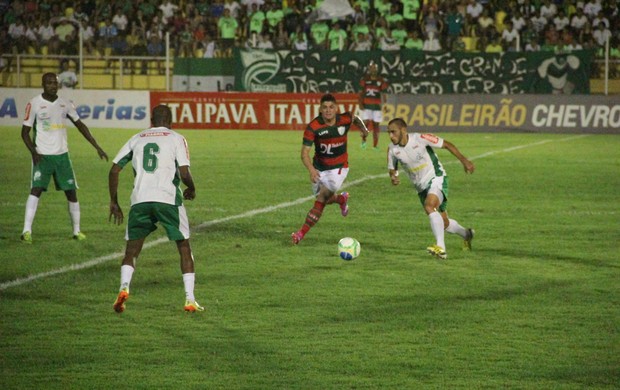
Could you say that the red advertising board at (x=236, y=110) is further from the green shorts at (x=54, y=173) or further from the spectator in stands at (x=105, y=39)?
the green shorts at (x=54, y=173)

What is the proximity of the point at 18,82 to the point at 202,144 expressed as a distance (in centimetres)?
894

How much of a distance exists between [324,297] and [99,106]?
25.8 m

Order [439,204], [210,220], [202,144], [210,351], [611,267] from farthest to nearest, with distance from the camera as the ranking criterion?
[202,144]
[210,220]
[439,204]
[611,267]
[210,351]

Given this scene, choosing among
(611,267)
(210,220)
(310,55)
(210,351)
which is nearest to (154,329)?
(210,351)

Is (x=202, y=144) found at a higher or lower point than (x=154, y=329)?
lower

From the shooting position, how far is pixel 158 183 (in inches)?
357

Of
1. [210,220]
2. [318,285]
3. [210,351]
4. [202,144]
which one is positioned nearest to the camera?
[210,351]

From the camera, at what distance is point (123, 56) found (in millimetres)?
34062

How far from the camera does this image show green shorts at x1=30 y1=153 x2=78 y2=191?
13.4 meters

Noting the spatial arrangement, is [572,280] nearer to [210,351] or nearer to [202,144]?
[210,351]

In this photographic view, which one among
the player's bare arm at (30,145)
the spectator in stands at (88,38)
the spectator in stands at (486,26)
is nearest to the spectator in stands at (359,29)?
the spectator in stands at (486,26)

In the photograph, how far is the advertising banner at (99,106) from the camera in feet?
112

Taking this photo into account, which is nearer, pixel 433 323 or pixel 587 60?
pixel 433 323

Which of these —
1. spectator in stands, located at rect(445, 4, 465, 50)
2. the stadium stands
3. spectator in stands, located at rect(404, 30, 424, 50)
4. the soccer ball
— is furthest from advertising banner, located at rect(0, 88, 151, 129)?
the soccer ball
